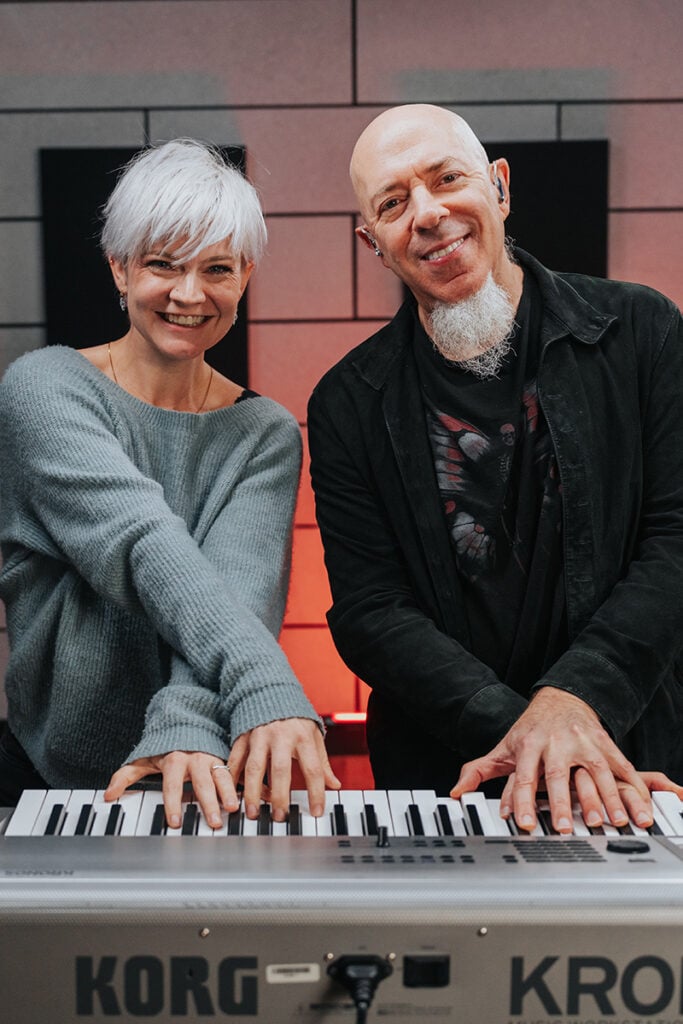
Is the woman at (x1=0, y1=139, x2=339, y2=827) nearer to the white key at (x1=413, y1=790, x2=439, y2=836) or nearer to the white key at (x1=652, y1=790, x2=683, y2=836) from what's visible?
the white key at (x1=413, y1=790, x2=439, y2=836)

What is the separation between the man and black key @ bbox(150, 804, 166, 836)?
1.71 feet

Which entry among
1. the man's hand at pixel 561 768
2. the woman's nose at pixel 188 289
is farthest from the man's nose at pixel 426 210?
the man's hand at pixel 561 768

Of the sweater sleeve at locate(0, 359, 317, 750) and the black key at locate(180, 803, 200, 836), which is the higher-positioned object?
the sweater sleeve at locate(0, 359, 317, 750)

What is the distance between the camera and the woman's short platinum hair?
157cm

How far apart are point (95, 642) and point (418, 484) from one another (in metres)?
0.54

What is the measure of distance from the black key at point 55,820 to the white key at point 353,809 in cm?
29

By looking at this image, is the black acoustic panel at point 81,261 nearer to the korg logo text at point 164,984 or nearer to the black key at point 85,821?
the black key at point 85,821

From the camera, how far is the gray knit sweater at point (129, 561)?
54.9 inches

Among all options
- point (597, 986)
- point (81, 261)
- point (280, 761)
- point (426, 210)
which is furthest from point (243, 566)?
point (81, 261)

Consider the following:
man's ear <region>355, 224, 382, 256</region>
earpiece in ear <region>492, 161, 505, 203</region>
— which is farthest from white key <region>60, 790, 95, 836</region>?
earpiece in ear <region>492, 161, 505, 203</region>

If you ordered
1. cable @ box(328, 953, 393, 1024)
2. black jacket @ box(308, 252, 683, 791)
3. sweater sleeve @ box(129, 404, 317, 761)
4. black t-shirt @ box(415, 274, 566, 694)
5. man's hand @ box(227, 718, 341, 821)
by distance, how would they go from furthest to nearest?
black t-shirt @ box(415, 274, 566, 694), black jacket @ box(308, 252, 683, 791), sweater sleeve @ box(129, 404, 317, 761), man's hand @ box(227, 718, 341, 821), cable @ box(328, 953, 393, 1024)

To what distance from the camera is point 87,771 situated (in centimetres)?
161

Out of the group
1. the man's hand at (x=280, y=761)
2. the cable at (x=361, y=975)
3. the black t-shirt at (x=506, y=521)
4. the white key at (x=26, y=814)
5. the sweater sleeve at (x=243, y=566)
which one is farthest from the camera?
the black t-shirt at (x=506, y=521)

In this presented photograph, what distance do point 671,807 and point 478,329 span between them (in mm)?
781
